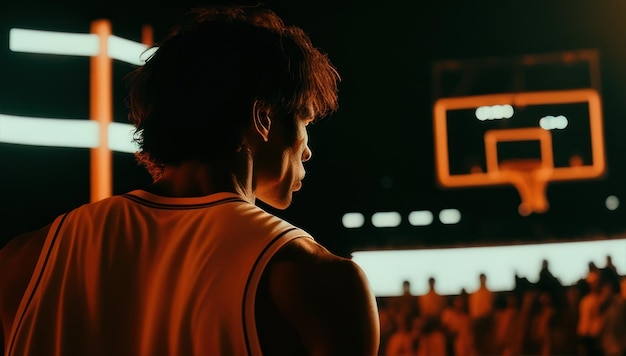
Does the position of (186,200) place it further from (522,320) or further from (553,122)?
(553,122)

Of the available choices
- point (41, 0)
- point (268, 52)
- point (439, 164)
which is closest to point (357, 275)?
point (268, 52)

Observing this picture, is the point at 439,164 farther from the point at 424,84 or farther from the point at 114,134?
the point at 114,134

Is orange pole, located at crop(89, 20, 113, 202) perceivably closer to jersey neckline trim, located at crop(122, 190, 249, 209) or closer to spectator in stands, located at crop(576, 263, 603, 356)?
spectator in stands, located at crop(576, 263, 603, 356)

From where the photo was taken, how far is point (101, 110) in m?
5.02

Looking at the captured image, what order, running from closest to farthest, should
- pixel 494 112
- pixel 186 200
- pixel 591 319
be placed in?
pixel 186 200 → pixel 591 319 → pixel 494 112

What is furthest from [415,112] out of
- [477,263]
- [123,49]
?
[123,49]

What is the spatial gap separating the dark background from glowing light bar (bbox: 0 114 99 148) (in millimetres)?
1135

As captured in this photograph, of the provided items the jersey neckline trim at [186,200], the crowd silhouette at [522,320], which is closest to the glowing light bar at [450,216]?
the crowd silhouette at [522,320]

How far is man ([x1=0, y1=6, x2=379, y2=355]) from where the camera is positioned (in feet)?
2.82

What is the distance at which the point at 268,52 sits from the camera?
1.04 meters

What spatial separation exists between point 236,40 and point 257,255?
0.29m

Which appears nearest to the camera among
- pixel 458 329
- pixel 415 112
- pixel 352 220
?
pixel 458 329

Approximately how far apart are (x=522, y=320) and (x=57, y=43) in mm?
4235

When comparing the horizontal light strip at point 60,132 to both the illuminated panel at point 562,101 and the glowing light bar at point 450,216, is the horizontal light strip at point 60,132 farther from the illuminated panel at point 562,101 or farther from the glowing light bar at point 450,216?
the glowing light bar at point 450,216
